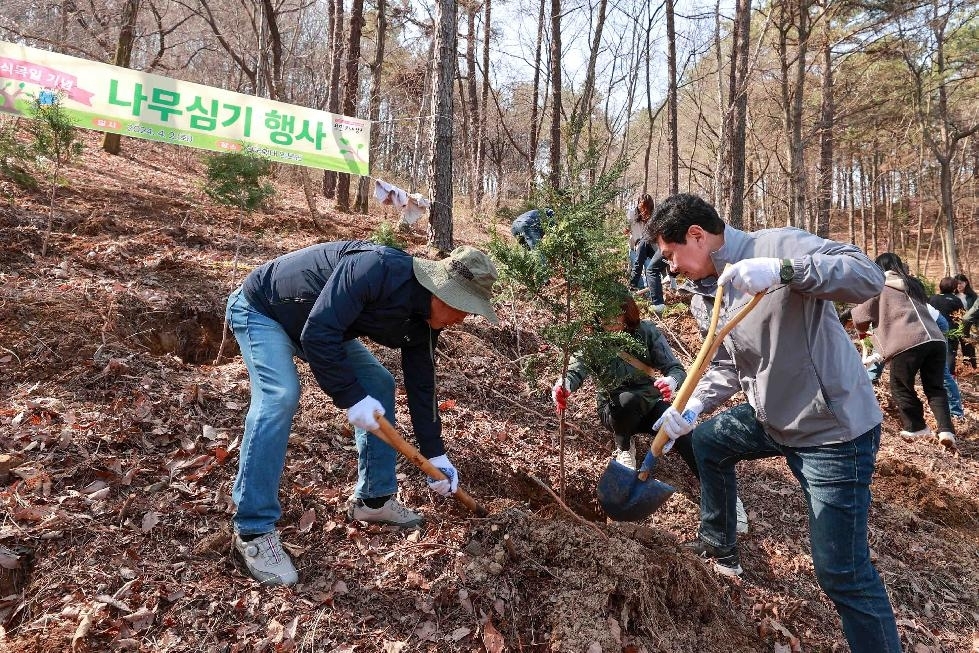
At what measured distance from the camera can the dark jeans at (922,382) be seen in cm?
504

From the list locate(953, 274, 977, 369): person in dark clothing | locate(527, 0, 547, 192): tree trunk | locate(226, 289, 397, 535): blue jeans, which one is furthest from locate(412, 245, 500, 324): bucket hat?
locate(527, 0, 547, 192): tree trunk

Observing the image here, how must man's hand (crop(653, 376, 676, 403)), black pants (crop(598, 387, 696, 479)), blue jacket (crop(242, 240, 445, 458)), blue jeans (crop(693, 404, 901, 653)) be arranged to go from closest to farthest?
blue jeans (crop(693, 404, 901, 653)) → blue jacket (crop(242, 240, 445, 458)) → man's hand (crop(653, 376, 676, 403)) → black pants (crop(598, 387, 696, 479))

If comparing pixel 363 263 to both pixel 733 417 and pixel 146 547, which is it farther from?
pixel 733 417

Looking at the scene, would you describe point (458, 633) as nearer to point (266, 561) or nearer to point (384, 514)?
point (384, 514)

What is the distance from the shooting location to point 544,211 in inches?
131

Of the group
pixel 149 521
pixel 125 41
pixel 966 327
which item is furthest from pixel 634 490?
pixel 125 41

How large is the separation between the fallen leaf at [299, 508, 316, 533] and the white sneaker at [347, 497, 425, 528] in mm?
180

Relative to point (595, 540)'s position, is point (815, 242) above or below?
above

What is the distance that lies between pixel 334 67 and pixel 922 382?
427 inches

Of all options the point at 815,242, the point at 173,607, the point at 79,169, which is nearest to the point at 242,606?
the point at 173,607

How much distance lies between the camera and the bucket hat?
233 cm

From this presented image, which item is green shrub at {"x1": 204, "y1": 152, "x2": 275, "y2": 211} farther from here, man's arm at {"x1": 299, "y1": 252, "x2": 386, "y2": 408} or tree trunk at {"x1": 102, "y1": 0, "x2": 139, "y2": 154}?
tree trunk at {"x1": 102, "y1": 0, "x2": 139, "y2": 154}

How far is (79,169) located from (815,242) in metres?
9.98

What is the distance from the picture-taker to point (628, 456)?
12.9ft
